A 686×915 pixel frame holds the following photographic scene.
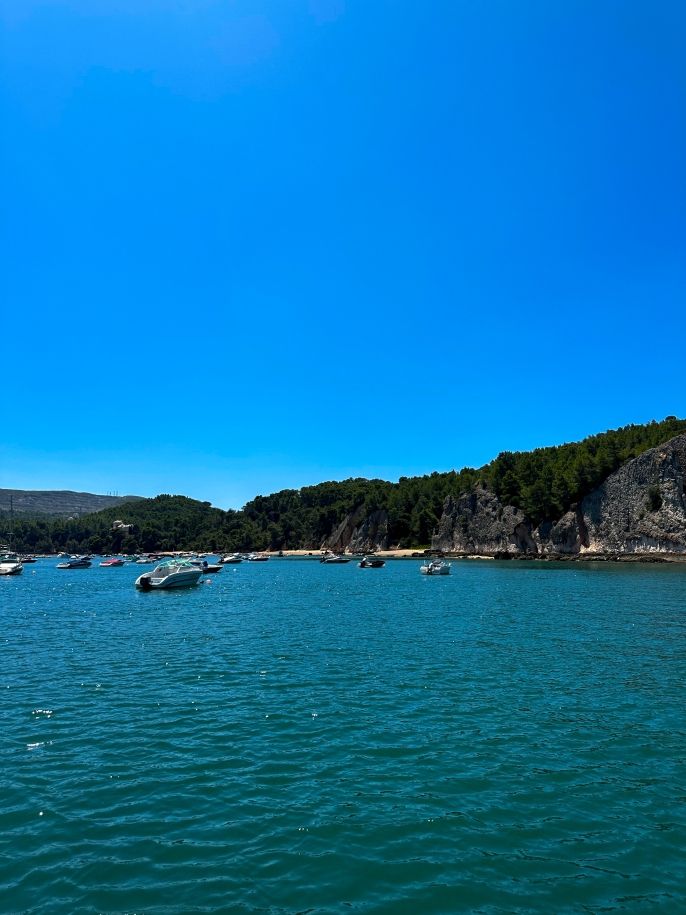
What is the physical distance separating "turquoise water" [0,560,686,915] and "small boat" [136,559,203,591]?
39.4 m

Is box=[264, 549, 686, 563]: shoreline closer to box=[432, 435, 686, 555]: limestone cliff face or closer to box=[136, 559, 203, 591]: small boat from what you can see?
box=[432, 435, 686, 555]: limestone cliff face

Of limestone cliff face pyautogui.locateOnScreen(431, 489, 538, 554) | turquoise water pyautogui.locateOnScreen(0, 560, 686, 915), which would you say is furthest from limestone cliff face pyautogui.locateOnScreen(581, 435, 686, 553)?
turquoise water pyautogui.locateOnScreen(0, 560, 686, 915)

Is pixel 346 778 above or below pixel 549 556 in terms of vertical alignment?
above

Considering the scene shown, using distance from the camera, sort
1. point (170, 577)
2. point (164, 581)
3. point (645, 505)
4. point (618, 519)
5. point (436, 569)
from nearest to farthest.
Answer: point (164, 581)
point (170, 577)
point (436, 569)
point (645, 505)
point (618, 519)

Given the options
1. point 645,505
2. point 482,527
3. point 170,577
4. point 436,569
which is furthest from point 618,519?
point 170,577

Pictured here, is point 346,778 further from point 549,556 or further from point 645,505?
point 549,556

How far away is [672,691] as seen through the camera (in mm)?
19828

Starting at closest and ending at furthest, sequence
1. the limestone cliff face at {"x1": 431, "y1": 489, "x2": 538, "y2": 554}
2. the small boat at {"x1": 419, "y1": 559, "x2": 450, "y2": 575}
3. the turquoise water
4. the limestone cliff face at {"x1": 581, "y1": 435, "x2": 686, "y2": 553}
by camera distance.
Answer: the turquoise water
the small boat at {"x1": 419, "y1": 559, "x2": 450, "y2": 575}
the limestone cliff face at {"x1": 581, "y1": 435, "x2": 686, "y2": 553}
the limestone cliff face at {"x1": 431, "y1": 489, "x2": 538, "y2": 554}

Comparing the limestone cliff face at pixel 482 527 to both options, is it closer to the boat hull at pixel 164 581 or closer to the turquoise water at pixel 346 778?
the boat hull at pixel 164 581

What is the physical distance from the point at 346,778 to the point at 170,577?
201 ft

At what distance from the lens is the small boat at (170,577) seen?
224 ft

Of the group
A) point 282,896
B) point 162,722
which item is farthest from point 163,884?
point 162,722

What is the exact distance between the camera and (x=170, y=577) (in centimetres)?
6981

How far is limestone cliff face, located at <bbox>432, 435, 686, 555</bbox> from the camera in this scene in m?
116
